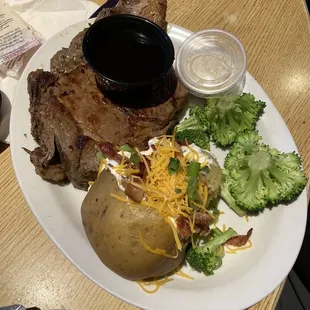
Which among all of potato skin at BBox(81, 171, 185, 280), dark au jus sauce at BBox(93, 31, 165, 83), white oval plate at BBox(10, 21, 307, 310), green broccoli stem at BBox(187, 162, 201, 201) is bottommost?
white oval plate at BBox(10, 21, 307, 310)

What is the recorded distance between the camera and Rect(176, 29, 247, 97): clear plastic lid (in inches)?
75.9

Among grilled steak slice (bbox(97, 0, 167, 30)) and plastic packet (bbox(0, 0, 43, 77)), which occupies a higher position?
grilled steak slice (bbox(97, 0, 167, 30))

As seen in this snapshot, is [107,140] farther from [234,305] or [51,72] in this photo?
[234,305]

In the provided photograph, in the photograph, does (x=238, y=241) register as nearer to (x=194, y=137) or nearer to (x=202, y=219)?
(x=202, y=219)

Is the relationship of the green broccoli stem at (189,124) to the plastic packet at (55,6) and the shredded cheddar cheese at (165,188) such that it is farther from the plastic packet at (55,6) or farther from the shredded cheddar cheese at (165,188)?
the plastic packet at (55,6)

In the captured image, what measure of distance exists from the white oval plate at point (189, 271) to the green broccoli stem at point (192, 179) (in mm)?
362

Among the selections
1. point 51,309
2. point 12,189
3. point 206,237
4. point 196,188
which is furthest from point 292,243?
point 12,189

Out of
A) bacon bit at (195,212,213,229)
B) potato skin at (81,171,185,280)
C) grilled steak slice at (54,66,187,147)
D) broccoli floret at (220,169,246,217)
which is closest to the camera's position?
potato skin at (81,171,185,280)

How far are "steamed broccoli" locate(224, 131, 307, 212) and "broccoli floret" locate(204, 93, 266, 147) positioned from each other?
0.13 meters

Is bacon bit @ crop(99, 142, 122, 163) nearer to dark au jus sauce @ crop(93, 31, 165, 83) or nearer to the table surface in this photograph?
dark au jus sauce @ crop(93, 31, 165, 83)

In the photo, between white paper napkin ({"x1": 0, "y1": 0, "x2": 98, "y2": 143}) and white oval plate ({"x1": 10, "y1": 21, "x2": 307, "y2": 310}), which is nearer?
white oval plate ({"x1": 10, "y1": 21, "x2": 307, "y2": 310})

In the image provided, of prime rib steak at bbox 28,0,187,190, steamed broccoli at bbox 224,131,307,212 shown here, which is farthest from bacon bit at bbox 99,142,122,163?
steamed broccoli at bbox 224,131,307,212

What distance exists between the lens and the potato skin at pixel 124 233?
58.6 inches

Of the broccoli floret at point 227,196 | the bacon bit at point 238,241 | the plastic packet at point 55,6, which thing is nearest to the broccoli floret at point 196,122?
the broccoli floret at point 227,196
